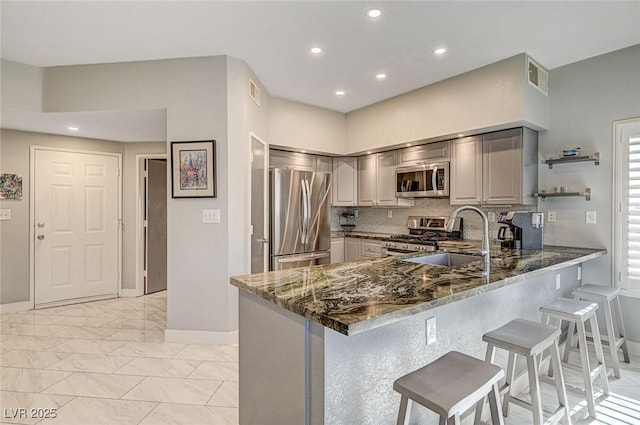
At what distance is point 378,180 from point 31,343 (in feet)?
14.2

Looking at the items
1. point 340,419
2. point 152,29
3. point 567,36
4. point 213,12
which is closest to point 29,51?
point 152,29

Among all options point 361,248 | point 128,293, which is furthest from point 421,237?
point 128,293

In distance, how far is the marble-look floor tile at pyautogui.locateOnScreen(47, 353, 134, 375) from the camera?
268 centimetres

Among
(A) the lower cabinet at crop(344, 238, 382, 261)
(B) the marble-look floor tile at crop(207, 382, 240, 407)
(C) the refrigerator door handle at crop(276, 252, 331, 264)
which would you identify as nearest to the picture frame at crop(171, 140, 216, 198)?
(C) the refrigerator door handle at crop(276, 252, 331, 264)

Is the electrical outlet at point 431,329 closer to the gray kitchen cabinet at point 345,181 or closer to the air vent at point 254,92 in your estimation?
the air vent at point 254,92

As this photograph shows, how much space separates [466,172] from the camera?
12.6 ft

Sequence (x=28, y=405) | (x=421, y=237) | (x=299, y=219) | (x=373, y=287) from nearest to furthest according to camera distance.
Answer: (x=373, y=287) → (x=28, y=405) → (x=299, y=219) → (x=421, y=237)

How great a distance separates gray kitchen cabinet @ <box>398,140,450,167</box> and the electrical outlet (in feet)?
9.13

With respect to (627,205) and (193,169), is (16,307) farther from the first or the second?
(627,205)

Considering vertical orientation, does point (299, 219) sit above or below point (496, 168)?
below

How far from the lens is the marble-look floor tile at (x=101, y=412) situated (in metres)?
2.02

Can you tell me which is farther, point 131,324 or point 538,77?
point 131,324

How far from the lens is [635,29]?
8.79 feet

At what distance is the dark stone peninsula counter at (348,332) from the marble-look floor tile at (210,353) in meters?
1.18
